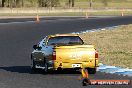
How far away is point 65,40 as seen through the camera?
57.3ft

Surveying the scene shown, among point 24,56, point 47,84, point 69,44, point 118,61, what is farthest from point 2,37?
point 47,84

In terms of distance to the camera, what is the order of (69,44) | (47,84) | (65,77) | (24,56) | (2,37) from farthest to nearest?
1. (2,37)
2. (24,56)
3. (69,44)
4. (65,77)
5. (47,84)

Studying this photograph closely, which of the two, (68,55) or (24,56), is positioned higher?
(68,55)

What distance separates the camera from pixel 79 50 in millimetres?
15609

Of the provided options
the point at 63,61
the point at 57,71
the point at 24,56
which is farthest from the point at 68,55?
the point at 24,56

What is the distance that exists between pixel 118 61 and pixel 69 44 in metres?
3.87

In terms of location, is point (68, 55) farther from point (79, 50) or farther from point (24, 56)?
point (24, 56)

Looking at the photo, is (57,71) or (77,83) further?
(57,71)

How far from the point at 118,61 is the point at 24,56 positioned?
518cm

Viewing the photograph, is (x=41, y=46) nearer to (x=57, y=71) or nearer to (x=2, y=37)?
(x=57, y=71)

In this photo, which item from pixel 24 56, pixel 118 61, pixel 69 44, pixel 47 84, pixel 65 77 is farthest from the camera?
pixel 24 56

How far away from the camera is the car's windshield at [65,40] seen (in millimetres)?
16984

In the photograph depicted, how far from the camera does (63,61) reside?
15.6m

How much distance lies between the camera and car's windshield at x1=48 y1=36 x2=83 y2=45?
16984 millimetres
